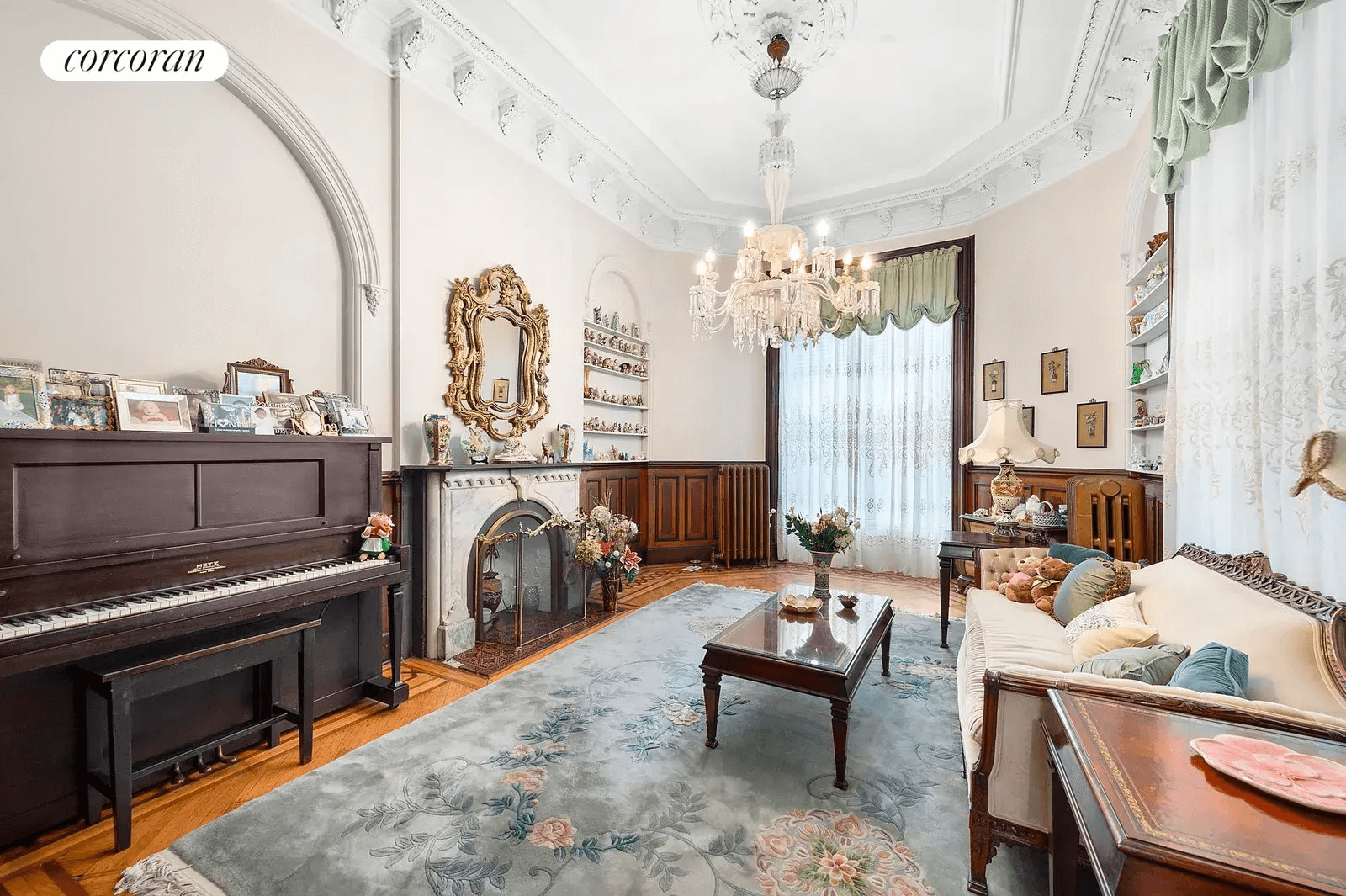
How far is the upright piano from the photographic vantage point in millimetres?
1835

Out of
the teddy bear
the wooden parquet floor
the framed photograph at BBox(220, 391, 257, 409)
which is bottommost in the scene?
the wooden parquet floor

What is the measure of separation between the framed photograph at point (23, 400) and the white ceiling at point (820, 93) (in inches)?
94.4

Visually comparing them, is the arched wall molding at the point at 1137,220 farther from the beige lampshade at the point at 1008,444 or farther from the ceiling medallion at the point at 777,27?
the ceiling medallion at the point at 777,27

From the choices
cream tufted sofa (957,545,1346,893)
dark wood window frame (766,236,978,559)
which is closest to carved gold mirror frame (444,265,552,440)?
cream tufted sofa (957,545,1346,893)

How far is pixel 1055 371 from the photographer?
4734 mm

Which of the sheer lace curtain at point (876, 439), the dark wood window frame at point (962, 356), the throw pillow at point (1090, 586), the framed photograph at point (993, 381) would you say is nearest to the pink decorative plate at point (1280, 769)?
the throw pillow at point (1090, 586)

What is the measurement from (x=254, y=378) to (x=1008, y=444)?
460 cm

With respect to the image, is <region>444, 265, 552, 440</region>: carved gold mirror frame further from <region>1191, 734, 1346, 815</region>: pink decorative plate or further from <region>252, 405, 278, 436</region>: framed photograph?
<region>1191, 734, 1346, 815</region>: pink decorative plate

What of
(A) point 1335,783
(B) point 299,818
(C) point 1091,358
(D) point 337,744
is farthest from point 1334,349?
(D) point 337,744

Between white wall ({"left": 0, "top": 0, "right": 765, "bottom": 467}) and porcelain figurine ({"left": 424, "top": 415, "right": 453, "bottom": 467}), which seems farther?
porcelain figurine ({"left": 424, "top": 415, "right": 453, "bottom": 467})

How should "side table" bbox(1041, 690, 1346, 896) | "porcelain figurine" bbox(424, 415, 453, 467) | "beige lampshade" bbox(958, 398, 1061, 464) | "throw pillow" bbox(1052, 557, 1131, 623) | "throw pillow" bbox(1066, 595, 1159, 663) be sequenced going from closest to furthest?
"side table" bbox(1041, 690, 1346, 896) → "throw pillow" bbox(1066, 595, 1159, 663) → "throw pillow" bbox(1052, 557, 1131, 623) → "porcelain figurine" bbox(424, 415, 453, 467) → "beige lampshade" bbox(958, 398, 1061, 464)

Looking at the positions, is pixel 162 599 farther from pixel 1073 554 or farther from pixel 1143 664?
pixel 1073 554

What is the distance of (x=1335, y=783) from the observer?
92 centimetres

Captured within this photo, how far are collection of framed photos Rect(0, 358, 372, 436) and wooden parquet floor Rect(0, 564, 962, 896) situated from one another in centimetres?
141
